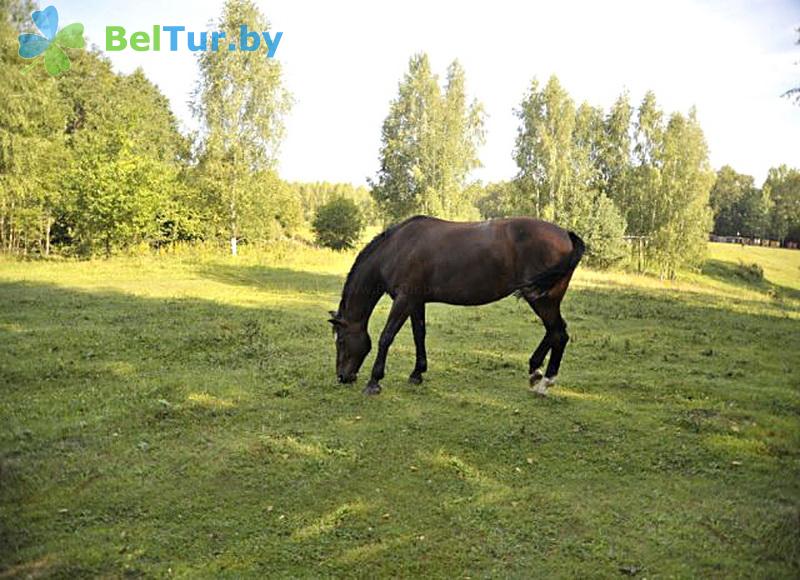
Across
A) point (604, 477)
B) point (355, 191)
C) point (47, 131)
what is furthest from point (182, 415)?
point (355, 191)

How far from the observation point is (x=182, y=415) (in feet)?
19.6

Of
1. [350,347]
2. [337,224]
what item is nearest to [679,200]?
[337,224]

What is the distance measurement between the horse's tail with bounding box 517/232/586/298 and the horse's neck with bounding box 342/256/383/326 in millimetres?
1921

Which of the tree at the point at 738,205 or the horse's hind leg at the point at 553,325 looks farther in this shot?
the tree at the point at 738,205

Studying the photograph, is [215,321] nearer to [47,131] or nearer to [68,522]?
[68,522]

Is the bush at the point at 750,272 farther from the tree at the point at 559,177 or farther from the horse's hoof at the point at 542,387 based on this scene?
the horse's hoof at the point at 542,387

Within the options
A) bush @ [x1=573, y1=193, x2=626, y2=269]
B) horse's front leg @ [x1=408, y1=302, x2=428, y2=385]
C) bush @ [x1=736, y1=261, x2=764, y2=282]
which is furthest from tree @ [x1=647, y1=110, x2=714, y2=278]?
horse's front leg @ [x1=408, y1=302, x2=428, y2=385]

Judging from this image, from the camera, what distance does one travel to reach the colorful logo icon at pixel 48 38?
20781 mm

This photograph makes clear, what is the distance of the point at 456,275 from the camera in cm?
699

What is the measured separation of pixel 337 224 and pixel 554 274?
32.8m

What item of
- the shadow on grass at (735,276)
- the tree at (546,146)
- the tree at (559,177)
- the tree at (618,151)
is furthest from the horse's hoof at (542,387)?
the shadow on grass at (735,276)

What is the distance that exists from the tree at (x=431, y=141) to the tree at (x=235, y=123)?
983 centimetres

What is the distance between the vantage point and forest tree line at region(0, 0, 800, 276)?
74.5 ft

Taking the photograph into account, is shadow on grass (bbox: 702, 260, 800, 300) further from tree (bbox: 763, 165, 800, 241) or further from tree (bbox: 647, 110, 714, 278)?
tree (bbox: 763, 165, 800, 241)
